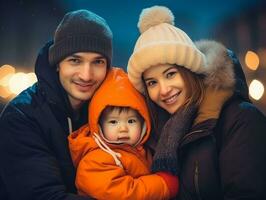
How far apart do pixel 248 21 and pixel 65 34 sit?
3.09 metres

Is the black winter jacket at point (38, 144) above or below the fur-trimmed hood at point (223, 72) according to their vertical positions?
below

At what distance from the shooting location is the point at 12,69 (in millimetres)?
3488

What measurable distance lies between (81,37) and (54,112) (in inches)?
15.4

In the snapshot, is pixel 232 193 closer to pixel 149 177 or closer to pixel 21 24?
pixel 149 177

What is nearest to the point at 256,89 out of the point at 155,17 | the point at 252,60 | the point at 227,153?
the point at 252,60

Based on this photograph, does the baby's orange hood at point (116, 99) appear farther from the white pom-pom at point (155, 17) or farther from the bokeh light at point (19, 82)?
the bokeh light at point (19, 82)

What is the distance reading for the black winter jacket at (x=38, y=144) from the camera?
4.77 ft

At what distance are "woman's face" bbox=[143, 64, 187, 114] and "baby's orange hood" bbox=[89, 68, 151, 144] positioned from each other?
0.30 ft

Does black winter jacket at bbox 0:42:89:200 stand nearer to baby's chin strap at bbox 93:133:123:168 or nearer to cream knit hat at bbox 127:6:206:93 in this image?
baby's chin strap at bbox 93:133:123:168

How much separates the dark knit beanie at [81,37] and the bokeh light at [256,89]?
2918 mm

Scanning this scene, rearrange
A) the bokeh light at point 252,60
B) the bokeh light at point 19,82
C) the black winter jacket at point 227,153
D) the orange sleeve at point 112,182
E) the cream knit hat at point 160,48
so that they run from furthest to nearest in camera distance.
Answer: the bokeh light at point 252,60, the bokeh light at point 19,82, the cream knit hat at point 160,48, the orange sleeve at point 112,182, the black winter jacket at point 227,153

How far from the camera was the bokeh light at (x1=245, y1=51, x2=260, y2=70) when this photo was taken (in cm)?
429

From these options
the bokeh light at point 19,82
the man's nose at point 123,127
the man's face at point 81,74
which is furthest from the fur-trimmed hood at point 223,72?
the bokeh light at point 19,82

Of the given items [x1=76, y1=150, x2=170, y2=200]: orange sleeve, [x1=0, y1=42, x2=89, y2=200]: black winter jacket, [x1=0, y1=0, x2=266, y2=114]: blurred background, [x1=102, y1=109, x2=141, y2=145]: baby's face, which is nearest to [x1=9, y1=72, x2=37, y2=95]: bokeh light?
[x1=0, y1=0, x2=266, y2=114]: blurred background
